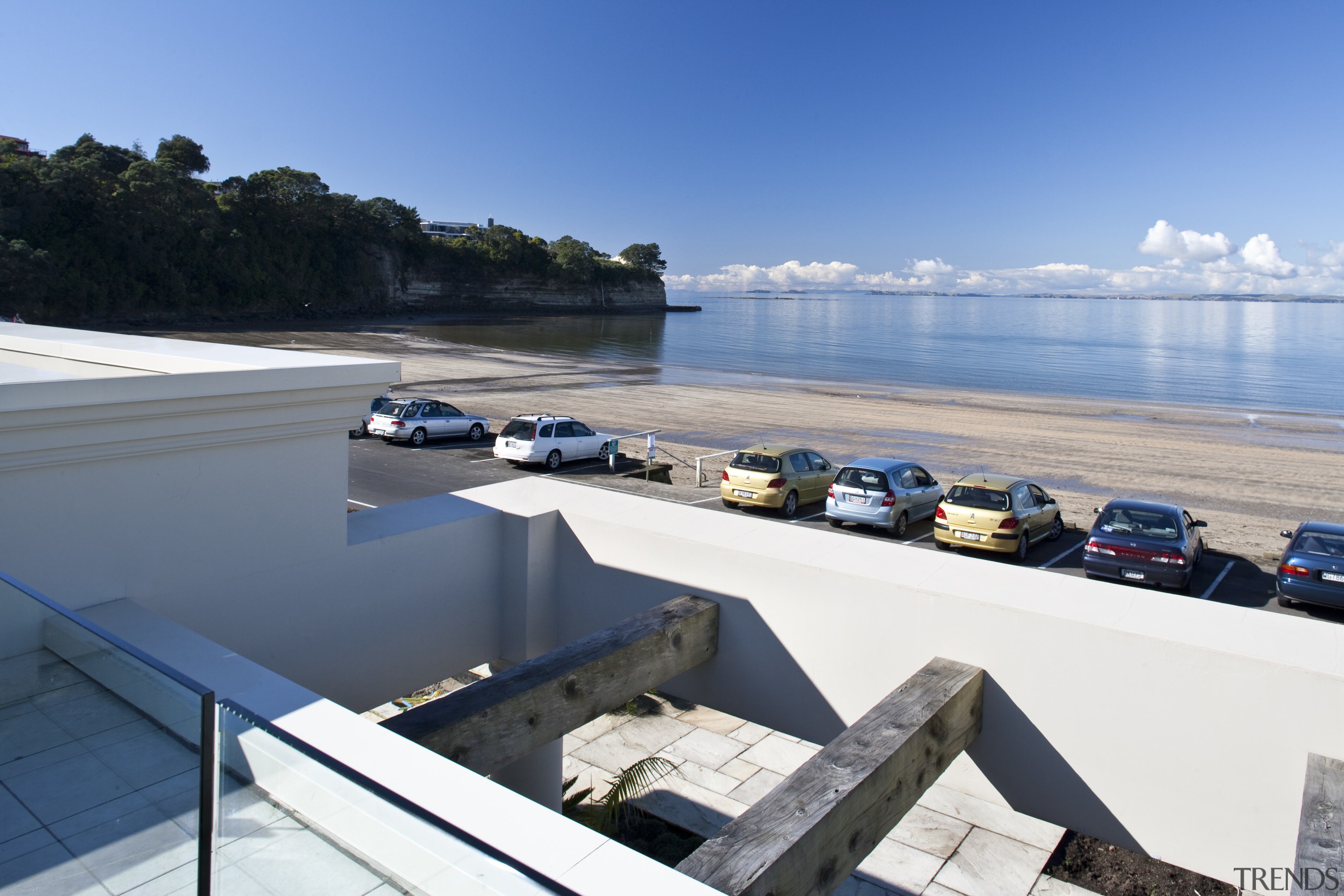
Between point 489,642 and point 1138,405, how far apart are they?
5618 centimetres

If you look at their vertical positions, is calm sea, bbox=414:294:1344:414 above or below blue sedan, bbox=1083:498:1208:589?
above

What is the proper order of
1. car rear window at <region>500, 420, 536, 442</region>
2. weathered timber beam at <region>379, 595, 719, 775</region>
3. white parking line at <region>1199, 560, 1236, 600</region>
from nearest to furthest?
weathered timber beam at <region>379, 595, 719, 775</region>, white parking line at <region>1199, 560, 1236, 600</region>, car rear window at <region>500, 420, 536, 442</region>

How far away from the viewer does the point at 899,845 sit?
284 inches

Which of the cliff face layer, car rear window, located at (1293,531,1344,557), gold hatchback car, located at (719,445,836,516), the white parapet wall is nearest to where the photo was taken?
the white parapet wall

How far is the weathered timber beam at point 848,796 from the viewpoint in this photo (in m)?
2.56

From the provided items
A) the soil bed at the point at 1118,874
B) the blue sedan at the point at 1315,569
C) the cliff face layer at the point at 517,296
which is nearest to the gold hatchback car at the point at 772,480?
the blue sedan at the point at 1315,569

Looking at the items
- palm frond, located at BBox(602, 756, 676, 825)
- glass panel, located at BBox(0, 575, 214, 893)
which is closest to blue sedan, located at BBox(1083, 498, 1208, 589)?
palm frond, located at BBox(602, 756, 676, 825)

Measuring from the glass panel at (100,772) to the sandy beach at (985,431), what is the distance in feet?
68.7

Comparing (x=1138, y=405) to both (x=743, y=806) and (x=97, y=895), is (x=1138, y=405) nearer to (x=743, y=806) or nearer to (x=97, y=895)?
(x=743, y=806)

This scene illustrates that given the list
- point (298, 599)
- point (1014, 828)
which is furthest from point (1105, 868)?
point (298, 599)

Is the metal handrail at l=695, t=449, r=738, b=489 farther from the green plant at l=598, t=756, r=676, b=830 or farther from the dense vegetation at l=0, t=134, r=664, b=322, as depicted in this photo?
the dense vegetation at l=0, t=134, r=664, b=322

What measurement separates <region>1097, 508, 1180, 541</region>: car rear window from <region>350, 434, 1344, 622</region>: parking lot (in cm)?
117

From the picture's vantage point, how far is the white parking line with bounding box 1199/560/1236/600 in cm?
1559

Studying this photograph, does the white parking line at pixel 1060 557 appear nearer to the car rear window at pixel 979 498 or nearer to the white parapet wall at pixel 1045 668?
the car rear window at pixel 979 498
